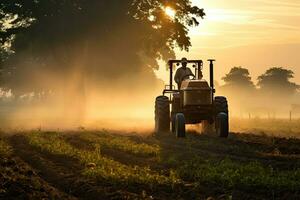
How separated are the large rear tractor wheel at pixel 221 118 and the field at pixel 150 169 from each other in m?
1.38

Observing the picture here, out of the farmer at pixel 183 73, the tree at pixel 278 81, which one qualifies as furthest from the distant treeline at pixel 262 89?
the farmer at pixel 183 73

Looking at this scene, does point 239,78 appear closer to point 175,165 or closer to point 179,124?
point 179,124

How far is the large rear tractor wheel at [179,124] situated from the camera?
79.6 feet

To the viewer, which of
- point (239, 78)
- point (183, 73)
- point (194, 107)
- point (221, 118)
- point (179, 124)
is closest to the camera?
point (179, 124)

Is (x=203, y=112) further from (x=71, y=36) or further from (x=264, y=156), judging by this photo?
(x=71, y=36)

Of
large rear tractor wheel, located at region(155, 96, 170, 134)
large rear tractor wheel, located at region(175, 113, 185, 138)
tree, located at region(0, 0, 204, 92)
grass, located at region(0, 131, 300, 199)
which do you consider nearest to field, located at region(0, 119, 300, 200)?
grass, located at region(0, 131, 300, 199)

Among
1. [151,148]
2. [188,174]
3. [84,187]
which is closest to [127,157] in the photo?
[151,148]

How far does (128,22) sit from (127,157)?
1192 inches

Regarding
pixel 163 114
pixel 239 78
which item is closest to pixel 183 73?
pixel 163 114

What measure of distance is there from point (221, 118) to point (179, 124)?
174 cm

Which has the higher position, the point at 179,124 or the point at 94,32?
the point at 94,32

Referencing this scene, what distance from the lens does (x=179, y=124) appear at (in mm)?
24312

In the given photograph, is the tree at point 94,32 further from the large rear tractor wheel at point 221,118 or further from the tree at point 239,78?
the tree at point 239,78

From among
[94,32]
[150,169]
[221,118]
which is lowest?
[150,169]
